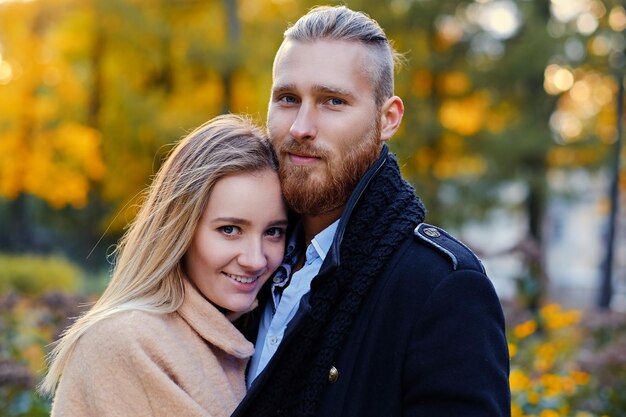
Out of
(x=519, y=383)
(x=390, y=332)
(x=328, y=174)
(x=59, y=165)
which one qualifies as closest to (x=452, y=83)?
(x=59, y=165)

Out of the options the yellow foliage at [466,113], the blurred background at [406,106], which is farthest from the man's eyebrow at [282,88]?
the yellow foliage at [466,113]

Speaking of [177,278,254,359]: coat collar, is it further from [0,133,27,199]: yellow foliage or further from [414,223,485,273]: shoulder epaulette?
[0,133,27,199]: yellow foliage

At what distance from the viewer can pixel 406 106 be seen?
16312 mm

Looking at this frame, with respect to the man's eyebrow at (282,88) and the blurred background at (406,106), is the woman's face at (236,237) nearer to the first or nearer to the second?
the man's eyebrow at (282,88)

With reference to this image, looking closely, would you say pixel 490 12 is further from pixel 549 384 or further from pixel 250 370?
pixel 250 370

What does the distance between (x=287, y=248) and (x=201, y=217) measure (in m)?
0.34

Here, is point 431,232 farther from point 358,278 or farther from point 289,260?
point 289,260

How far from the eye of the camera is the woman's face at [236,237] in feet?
8.97

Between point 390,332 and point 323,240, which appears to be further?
point 323,240

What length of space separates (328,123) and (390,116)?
268mm

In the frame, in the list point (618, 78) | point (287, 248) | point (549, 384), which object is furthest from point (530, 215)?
point (287, 248)

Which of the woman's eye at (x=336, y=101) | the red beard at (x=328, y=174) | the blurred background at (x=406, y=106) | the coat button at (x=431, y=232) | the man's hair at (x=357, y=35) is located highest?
the man's hair at (x=357, y=35)

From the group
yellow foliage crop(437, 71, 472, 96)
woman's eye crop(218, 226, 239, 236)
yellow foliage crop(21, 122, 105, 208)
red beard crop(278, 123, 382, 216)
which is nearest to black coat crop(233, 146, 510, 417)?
red beard crop(278, 123, 382, 216)

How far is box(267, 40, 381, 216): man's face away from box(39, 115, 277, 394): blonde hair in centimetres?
23
